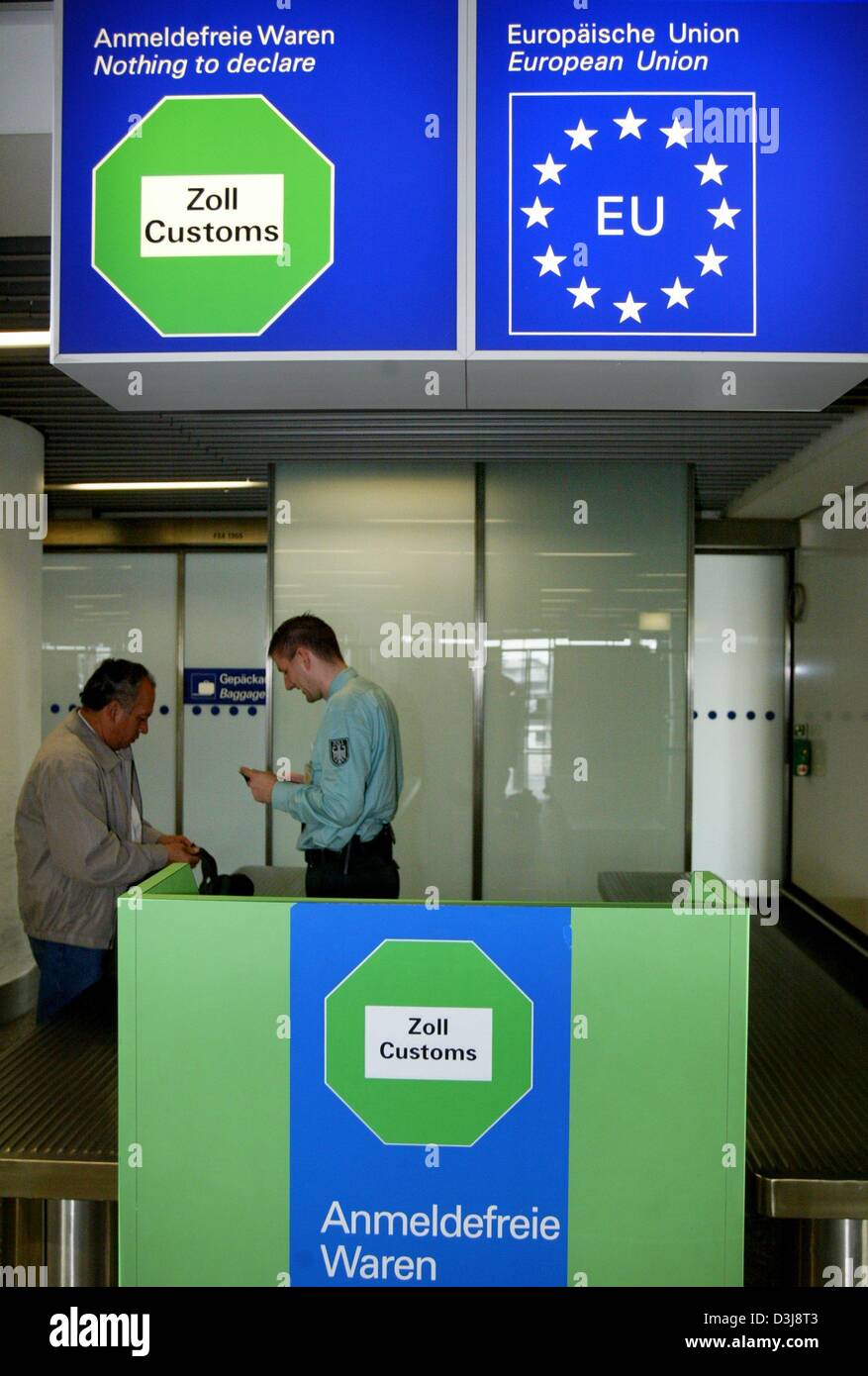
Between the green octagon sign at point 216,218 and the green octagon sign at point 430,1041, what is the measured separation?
3.76 feet

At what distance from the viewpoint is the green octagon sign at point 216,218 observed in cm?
199

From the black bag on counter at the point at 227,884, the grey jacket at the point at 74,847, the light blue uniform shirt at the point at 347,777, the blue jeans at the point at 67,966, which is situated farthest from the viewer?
the light blue uniform shirt at the point at 347,777

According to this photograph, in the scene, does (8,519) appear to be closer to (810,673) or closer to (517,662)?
(517,662)

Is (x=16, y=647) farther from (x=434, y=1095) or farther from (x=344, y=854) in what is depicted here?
(x=434, y=1095)

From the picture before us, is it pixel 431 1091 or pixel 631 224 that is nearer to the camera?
pixel 431 1091

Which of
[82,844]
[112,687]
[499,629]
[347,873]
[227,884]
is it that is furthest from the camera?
[499,629]

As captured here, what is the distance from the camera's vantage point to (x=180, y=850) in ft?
11.5

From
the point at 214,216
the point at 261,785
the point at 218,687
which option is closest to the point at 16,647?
the point at 261,785

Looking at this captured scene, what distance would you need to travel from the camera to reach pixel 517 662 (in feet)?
20.8

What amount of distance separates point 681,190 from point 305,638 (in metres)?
2.17

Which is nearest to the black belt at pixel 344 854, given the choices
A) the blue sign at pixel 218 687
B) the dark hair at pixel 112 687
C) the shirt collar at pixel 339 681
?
the shirt collar at pixel 339 681

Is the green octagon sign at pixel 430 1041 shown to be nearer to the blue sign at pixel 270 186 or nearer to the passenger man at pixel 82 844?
the blue sign at pixel 270 186

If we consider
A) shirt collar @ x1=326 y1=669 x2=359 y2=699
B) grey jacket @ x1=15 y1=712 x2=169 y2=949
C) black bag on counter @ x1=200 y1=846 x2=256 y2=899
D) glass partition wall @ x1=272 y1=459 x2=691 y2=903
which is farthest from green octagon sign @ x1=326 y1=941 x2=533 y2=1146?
glass partition wall @ x1=272 y1=459 x2=691 y2=903
